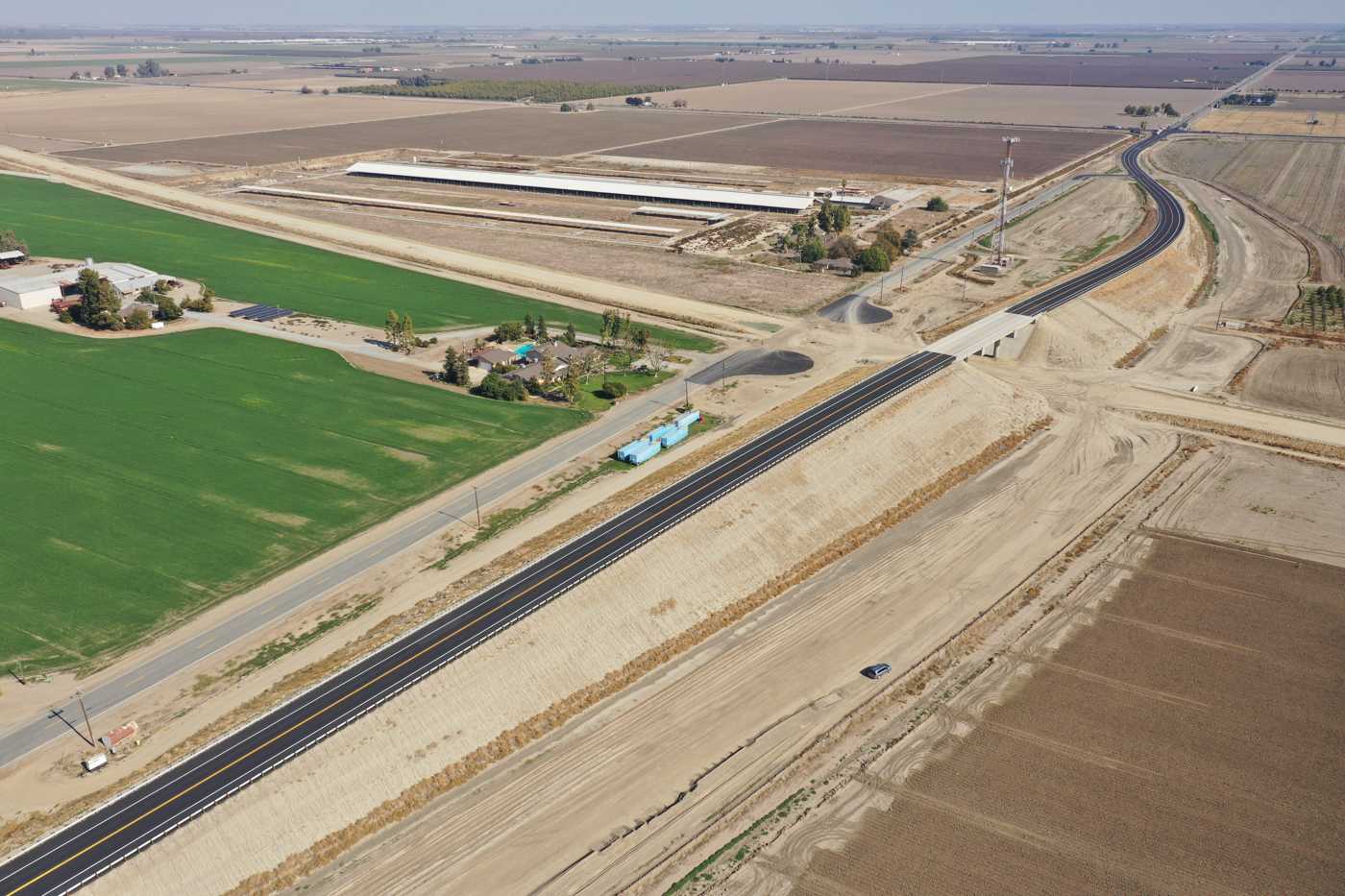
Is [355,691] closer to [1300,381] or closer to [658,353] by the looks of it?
[658,353]

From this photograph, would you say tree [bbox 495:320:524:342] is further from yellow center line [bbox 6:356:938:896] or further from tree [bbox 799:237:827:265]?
tree [bbox 799:237:827:265]

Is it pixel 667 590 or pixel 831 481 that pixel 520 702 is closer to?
pixel 667 590

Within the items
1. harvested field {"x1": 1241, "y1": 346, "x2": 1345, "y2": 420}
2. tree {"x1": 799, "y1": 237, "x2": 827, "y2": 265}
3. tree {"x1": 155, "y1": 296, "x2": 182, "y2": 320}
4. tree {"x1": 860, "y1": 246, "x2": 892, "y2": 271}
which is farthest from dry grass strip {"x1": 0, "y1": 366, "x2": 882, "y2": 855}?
tree {"x1": 155, "y1": 296, "x2": 182, "y2": 320}

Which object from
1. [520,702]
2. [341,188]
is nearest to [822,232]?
[341,188]

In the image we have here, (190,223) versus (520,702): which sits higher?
(190,223)

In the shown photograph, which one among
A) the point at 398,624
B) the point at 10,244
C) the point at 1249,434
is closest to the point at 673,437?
the point at 398,624

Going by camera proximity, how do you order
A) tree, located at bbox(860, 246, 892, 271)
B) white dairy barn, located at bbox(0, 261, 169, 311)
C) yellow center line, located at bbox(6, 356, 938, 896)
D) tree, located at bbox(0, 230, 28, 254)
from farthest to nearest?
1. tree, located at bbox(860, 246, 892, 271)
2. tree, located at bbox(0, 230, 28, 254)
3. white dairy barn, located at bbox(0, 261, 169, 311)
4. yellow center line, located at bbox(6, 356, 938, 896)
